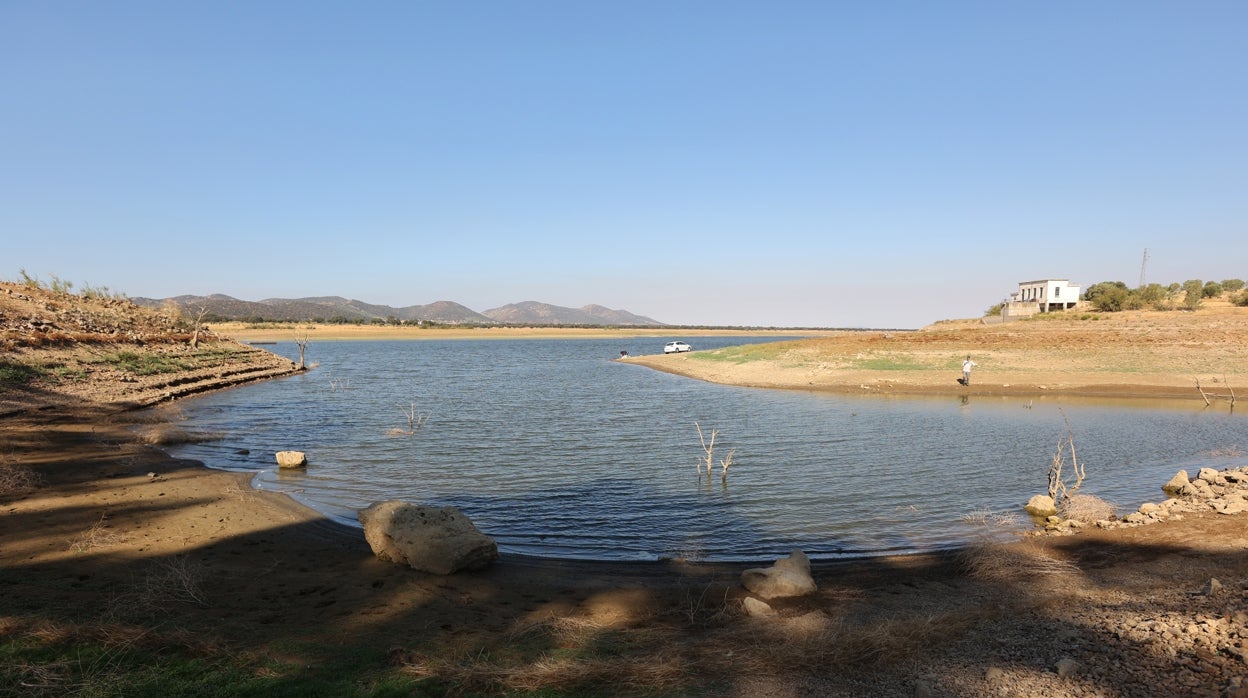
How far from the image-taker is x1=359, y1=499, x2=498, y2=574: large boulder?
1092 centimetres

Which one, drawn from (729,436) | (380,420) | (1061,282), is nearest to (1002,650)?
(729,436)

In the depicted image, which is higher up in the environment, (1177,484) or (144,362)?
(144,362)

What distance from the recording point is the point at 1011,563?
10773 mm

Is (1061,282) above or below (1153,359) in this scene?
above

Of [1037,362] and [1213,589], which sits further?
[1037,362]

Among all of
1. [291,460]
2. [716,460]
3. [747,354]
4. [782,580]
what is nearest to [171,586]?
[782,580]

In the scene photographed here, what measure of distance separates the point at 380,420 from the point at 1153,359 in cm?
4843

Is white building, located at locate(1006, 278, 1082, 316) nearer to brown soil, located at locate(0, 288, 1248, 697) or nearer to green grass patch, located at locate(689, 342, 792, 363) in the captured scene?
green grass patch, located at locate(689, 342, 792, 363)

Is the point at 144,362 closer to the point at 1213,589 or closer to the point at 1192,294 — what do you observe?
the point at 1213,589

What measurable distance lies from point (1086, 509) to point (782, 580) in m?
8.74

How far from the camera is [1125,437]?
24.4 meters

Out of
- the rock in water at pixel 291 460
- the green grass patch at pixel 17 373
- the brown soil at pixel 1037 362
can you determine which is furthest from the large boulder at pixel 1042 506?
the green grass patch at pixel 17 373

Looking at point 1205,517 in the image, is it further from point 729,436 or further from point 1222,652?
point 729,436

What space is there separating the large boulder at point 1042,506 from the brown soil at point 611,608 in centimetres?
209
